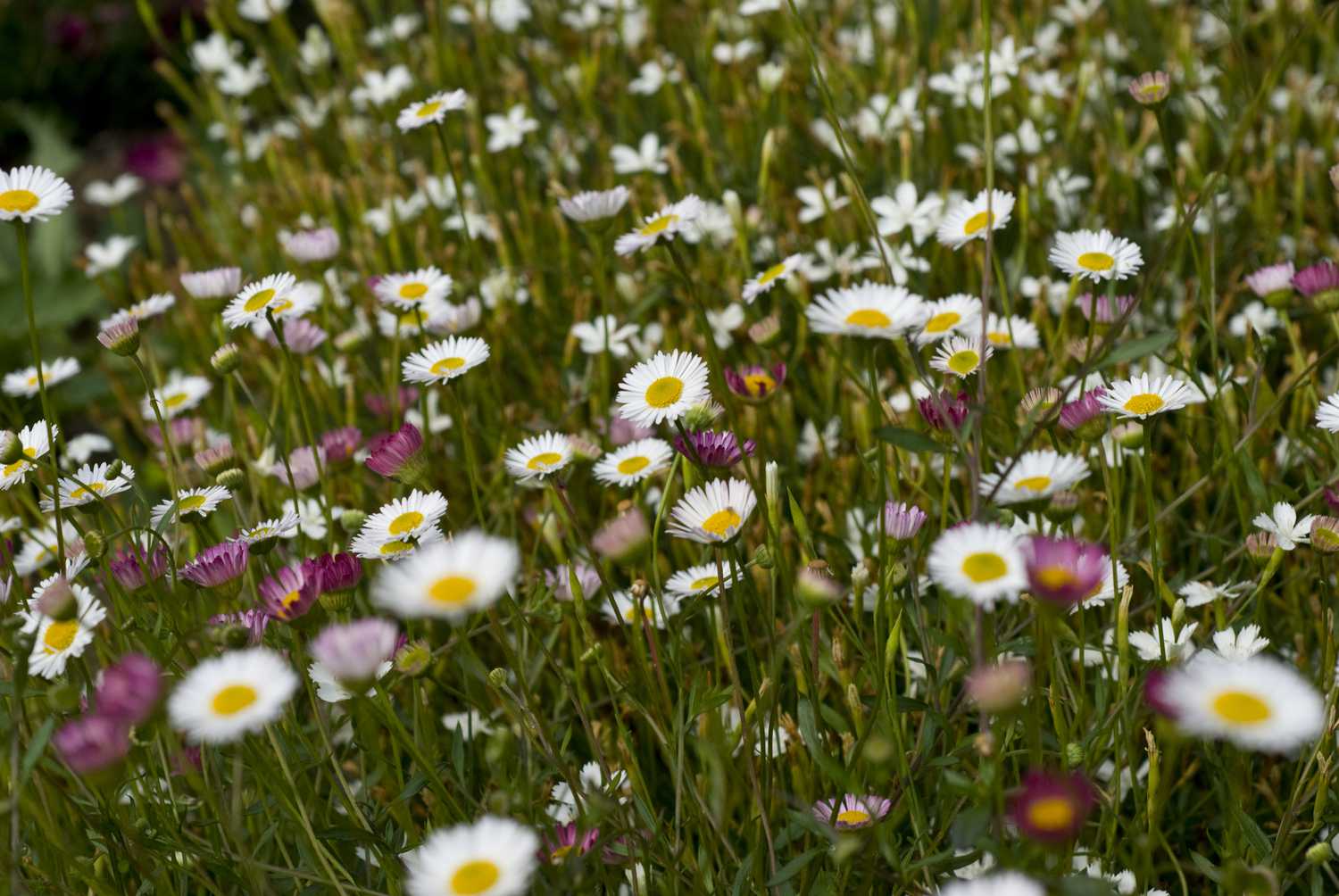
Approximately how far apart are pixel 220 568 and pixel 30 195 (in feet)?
1.02

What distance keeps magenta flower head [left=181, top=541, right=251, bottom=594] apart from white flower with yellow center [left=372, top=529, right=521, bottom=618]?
0.26m

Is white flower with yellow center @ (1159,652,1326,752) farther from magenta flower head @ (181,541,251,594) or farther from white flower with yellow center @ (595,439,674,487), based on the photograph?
magenta flower head @ (181,541,251,594)

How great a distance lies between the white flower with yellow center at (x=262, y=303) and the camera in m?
0.96

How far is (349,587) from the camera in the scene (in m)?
0.76

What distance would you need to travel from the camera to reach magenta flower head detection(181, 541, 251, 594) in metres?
0.78

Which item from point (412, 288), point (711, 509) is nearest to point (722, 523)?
point (711, 509)

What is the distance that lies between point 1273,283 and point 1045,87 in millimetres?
620

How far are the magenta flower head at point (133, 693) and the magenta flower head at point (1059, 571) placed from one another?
1.30ft

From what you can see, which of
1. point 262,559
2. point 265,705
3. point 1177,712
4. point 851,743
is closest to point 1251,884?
point 1177,712

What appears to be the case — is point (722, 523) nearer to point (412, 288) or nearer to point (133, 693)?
point (133, 693)

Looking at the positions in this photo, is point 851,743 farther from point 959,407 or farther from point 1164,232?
point 1164,232

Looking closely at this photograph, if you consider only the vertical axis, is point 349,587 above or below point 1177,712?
above

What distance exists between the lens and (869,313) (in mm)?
741

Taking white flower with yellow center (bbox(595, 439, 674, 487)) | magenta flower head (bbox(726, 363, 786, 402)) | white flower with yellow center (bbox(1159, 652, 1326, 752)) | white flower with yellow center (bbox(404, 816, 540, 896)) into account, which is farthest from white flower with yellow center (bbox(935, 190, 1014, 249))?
white flower with yellow center (bbox(404, 816, 540, 896))
